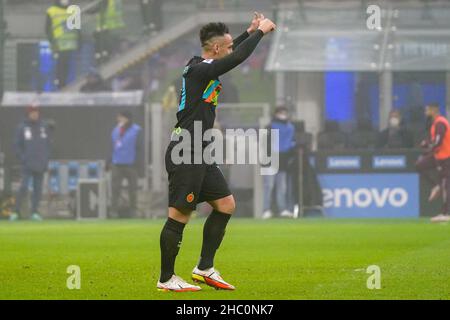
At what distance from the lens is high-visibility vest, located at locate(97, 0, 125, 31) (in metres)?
32.4

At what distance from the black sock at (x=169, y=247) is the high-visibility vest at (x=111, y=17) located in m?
21.5

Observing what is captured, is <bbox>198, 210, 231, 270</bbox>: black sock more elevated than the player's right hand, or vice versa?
the player's right hand

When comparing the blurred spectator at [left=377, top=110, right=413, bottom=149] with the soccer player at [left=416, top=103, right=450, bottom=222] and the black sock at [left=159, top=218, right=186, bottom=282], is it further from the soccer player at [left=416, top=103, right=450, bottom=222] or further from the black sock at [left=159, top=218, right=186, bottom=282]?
the black sock at [left=159, top=218, right=186, bottom=282]

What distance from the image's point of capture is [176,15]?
35750 millimetres

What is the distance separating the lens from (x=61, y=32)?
104 feet

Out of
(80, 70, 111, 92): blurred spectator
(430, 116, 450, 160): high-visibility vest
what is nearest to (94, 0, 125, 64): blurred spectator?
(80, 70, 111, 92): blurred spectator

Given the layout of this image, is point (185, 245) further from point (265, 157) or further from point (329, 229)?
point (265, 157)

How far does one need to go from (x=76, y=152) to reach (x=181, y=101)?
63.3 ft

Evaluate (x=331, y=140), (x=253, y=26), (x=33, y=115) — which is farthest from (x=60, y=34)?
(x=253, y=26)

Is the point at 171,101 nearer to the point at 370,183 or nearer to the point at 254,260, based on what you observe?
the point at 370,183

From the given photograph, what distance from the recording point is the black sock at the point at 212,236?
38.3ft

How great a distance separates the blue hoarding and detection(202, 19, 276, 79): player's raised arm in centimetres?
1695

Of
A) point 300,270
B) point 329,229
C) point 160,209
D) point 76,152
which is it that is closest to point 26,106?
point 76,152

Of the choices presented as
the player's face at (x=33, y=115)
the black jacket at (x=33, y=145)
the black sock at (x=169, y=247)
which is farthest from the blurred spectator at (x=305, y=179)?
the black sock at (x=169, y=247)
